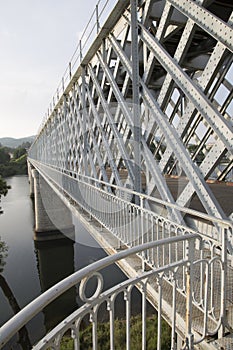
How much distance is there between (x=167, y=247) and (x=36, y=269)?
19951mm

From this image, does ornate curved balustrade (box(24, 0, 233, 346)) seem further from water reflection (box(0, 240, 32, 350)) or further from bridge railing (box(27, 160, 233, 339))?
water reflection (box(0, 240, 32, 350))

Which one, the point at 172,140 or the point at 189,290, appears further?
the point at 172,140

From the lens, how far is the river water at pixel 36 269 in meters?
15.2

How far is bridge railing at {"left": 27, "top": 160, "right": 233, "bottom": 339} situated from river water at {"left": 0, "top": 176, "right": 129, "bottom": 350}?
8.86 meters

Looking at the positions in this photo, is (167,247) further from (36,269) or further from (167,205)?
(36,269)

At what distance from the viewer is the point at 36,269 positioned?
846 inches

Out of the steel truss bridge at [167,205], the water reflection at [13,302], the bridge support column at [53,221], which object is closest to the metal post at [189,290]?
the steel truss bridge at [167,205]

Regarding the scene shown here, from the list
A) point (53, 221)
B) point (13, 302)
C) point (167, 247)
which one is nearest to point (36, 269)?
point (13, 302)

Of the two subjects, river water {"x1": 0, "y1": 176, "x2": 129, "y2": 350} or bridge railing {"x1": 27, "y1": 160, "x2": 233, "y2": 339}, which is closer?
bridge railing {"x1": 27, "y1": 160, "x2": 233, "y2": 339}

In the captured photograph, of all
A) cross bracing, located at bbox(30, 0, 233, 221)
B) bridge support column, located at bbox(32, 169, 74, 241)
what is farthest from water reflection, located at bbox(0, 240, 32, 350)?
cross bracing, located at bbox(30, 0, 233, 221)

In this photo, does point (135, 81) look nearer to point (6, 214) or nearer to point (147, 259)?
point (147, 259)

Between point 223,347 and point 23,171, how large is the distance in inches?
3377

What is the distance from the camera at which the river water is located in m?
15.2

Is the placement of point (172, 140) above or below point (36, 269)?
above
